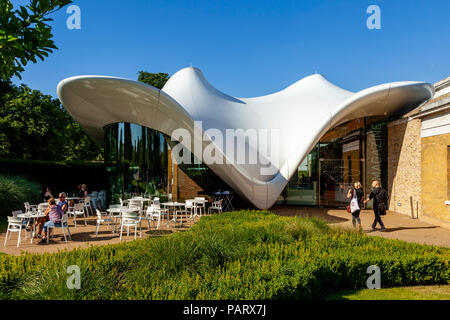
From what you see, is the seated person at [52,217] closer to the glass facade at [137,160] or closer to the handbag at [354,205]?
the glass facade at [137,160]

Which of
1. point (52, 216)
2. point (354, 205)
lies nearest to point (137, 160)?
point (52, 216)

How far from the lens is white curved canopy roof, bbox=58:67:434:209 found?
9648mm

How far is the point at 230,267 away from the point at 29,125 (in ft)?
71.2

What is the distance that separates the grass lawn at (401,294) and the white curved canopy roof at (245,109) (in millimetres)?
6444

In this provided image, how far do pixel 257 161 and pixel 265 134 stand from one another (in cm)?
227

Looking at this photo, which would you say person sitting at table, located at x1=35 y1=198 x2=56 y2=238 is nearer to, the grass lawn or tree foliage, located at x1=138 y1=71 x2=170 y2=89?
the grass lawn

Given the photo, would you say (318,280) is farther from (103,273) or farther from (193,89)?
(193,89)

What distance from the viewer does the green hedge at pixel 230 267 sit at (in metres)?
3.10

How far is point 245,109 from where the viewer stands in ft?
49.9

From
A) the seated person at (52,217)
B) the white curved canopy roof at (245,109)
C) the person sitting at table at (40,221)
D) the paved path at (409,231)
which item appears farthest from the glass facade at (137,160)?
the paved path at (409,231)

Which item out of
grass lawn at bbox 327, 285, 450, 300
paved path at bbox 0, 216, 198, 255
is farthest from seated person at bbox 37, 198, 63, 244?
grass lawn at bbox 327, 285, 450, 300

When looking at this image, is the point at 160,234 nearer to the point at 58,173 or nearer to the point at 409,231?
the point at 409,231

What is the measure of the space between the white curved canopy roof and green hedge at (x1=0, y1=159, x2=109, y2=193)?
14.3 ft

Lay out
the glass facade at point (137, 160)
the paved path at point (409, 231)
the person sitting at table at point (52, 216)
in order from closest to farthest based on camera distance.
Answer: the person sitting at table at point (52, 216)
the paved path at point (409, 231)
the glass facade at point (137, 160)
